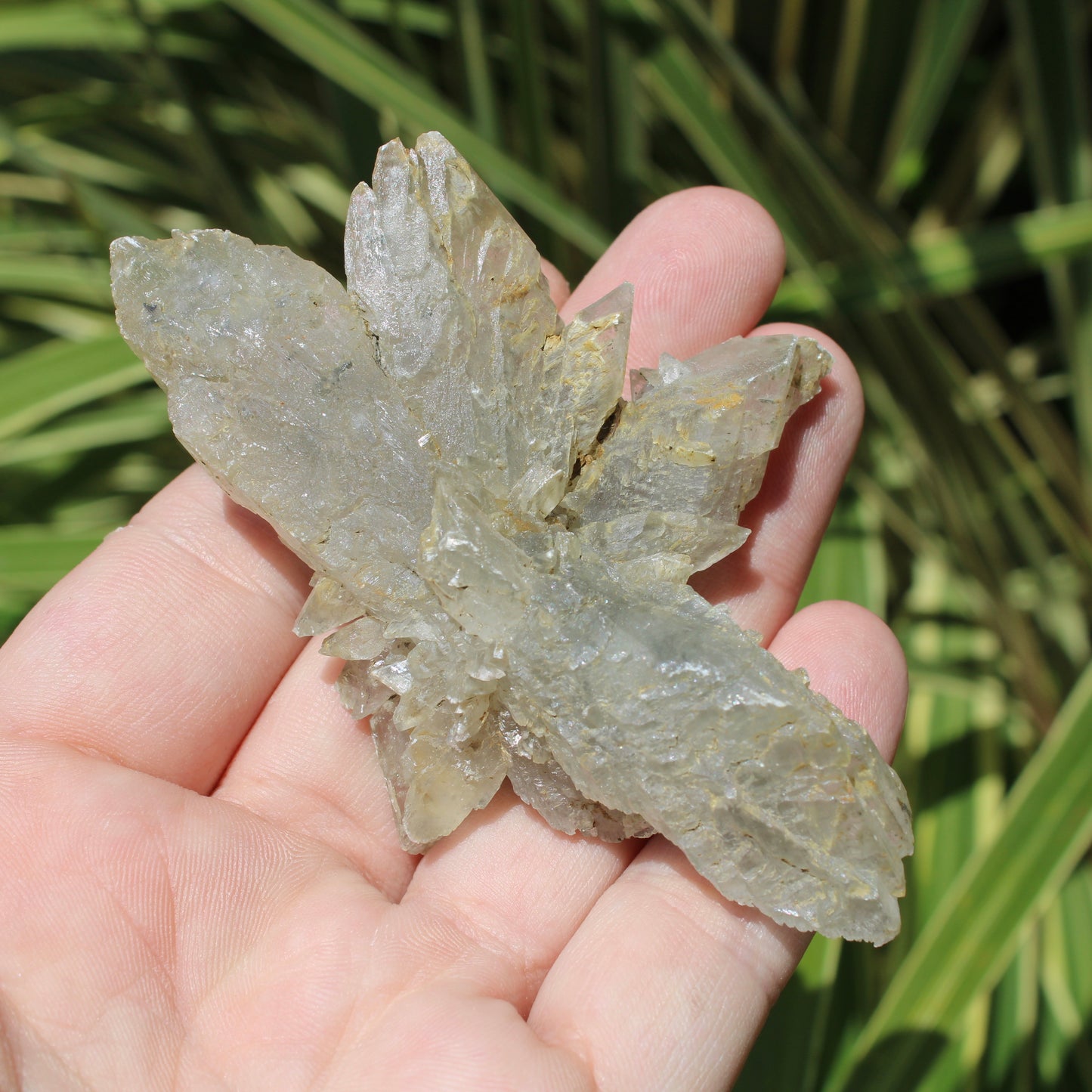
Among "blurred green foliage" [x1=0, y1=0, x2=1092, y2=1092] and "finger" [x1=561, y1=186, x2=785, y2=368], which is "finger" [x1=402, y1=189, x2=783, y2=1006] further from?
"blurred green foliage" [x1=0, y1=0, x2=1092, y2=1092]

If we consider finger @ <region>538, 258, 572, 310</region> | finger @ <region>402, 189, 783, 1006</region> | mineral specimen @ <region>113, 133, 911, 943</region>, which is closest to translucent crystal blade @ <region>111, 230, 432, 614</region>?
mineral specimen @ <region>113, 133, 911, 943</region>

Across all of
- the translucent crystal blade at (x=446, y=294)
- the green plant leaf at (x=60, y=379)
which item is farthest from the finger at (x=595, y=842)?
the green plant leaf at (x=60, y=379)

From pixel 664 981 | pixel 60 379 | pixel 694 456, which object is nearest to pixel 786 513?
pixel 694 456

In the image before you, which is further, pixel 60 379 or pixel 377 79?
pixel 60 379

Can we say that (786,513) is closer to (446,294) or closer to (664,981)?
(446,294)

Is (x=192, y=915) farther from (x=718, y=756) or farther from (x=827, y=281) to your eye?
(x=827, y=281)

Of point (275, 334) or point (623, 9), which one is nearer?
point (275, 334)

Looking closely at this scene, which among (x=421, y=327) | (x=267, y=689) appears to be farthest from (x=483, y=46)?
(x=267, y=689)
